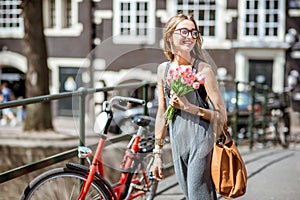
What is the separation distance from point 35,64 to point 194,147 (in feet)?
36.3

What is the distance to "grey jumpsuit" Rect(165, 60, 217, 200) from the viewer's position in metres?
3.09

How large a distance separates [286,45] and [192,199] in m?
16.8

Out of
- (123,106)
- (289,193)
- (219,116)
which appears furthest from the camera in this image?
(289,193)

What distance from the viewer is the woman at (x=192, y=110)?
10.00ft

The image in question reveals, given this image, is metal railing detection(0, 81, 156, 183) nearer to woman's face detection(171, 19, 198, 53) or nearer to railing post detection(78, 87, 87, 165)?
railing post detection(78, 87, 87, 165)

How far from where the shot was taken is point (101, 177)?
143 inches

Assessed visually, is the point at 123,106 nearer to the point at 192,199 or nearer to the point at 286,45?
the point at 192,199

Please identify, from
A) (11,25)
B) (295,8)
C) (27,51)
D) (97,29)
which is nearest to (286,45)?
(295,8)

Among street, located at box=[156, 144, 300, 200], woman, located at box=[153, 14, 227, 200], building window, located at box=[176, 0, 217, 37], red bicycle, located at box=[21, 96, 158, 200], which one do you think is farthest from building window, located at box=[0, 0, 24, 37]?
woman, located at box=[153, 14, 227, 200]

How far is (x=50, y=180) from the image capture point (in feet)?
11.2

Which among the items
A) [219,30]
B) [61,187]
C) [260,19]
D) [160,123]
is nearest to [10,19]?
[219,30]

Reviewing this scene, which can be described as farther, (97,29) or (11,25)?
(11,25)

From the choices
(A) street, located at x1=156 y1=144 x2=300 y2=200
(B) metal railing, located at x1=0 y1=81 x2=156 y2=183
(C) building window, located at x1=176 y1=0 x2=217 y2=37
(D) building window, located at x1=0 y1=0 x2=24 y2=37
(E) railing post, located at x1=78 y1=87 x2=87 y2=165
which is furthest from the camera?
(D) building window, located at x1=0 y1=0 x2=24 y2=37

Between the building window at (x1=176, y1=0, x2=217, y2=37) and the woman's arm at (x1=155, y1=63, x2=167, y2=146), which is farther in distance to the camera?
the building window at (x1=176, y1=0, x2=217, y2=37)
